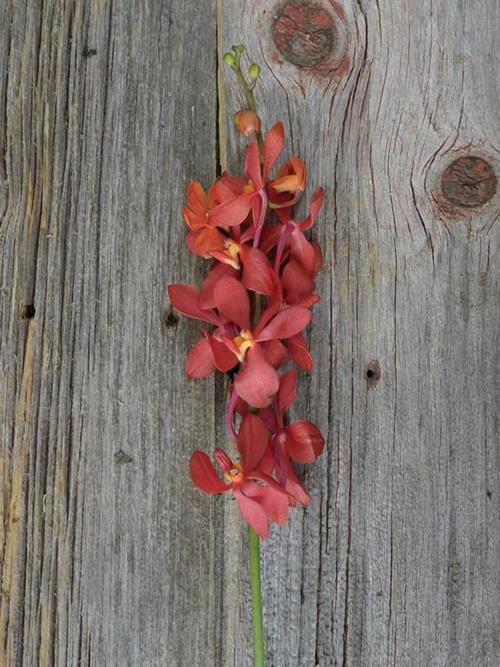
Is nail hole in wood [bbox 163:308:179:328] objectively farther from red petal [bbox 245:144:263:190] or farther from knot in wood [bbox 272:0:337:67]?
knot in wood [bbox 272:0:337:67]

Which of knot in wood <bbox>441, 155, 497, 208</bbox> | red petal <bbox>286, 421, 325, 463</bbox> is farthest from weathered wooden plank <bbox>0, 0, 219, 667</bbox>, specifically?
knot in wood <bbox>441, 155, 497, 208</bbox>

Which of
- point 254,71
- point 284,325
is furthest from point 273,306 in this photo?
point 254,71

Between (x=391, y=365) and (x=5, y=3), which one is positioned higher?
(x=5, y=3)

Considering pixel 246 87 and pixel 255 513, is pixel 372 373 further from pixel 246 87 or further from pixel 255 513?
pixel 246 87

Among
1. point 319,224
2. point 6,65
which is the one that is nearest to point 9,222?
point 6,65

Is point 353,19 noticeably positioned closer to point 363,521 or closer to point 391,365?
point 391,365
